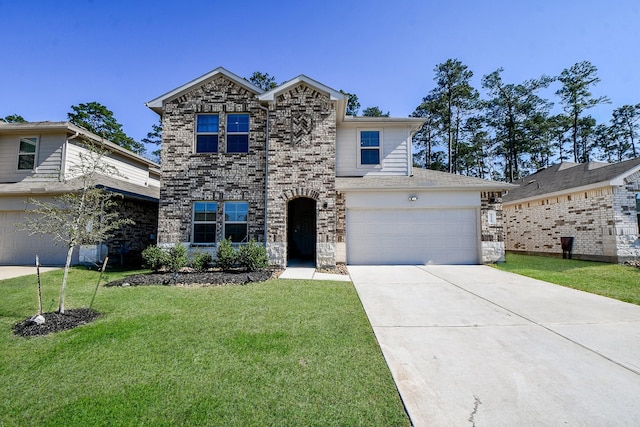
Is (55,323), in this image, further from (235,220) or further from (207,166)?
(207,166)

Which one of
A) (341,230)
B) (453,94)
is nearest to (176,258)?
(341,230)

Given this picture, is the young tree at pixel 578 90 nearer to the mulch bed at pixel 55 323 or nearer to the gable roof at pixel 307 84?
the gable roof at pixel 307 84

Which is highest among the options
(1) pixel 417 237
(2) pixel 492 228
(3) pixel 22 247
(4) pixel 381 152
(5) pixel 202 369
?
(4) pixel 381 152

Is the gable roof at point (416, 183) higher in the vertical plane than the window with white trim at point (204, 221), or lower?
higher

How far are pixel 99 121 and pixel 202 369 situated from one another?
3814 cm

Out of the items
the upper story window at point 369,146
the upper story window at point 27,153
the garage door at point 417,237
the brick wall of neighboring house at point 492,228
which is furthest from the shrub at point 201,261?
the brick wall of neighboring house at point 492,228

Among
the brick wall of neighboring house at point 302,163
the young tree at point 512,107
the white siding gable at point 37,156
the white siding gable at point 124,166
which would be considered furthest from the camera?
the young tree at point 512,107

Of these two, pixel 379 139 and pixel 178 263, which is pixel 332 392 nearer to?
pixel 178 263

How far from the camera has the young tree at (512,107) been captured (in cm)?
2652

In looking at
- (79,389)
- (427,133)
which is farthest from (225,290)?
(427,133)

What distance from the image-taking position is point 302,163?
33.4 feet

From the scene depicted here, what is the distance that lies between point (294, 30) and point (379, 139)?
5.42 meters

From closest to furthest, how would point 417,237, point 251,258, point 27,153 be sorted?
point 251,258 < point 417,237 < point 27,153

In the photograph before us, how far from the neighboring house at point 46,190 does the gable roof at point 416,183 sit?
30.0 ft
